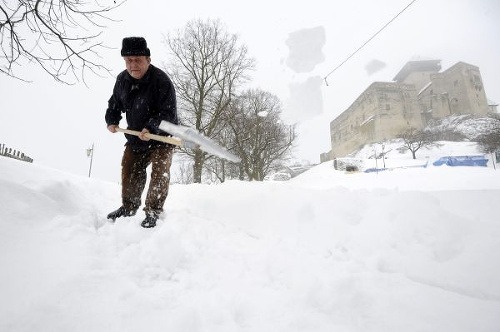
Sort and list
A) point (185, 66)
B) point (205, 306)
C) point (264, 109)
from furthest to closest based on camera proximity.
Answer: point (264, 109) < point (185, 66) < point (205, 306)

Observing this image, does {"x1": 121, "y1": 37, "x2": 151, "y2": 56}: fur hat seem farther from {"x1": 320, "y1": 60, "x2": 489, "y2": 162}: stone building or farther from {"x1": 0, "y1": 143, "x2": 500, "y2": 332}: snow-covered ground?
{"x1": 320, "y1": 60, "x2": 489, "y2": 162}: stone building

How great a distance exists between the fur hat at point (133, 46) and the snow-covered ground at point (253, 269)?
54.8 inches

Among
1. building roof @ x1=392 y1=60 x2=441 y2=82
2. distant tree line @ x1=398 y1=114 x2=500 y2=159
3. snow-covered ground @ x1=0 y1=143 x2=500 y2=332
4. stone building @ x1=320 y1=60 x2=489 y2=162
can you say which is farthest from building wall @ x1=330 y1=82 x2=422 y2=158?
snow-covered ground @ x1=0 y1=143 x2=500 y2=332

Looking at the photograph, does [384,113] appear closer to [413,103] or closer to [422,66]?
[413,103]

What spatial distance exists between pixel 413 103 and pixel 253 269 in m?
56.5

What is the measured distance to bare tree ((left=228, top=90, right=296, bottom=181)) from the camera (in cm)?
1922

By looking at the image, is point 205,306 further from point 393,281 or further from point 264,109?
point 264,109

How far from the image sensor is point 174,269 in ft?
5.71

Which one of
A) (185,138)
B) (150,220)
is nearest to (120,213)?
(150,220)

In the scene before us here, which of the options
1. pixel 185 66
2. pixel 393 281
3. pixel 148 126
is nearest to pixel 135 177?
pixel 148 126

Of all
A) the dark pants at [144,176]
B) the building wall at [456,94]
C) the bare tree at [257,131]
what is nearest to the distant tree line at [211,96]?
the bare tree at [257,131]

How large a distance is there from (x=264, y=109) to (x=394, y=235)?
21.5 m

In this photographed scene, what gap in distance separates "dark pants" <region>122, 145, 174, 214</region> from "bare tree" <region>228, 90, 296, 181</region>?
606 inches

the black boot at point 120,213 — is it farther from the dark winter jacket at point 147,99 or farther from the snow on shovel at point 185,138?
the snow on shovel at point 185,138
